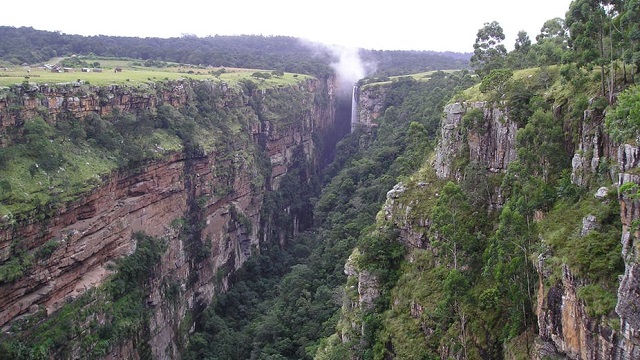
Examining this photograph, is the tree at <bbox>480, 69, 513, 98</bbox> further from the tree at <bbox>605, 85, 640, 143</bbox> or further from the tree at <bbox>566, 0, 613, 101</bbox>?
the tree at <bbox>605, 85, 640, 143</bbox>

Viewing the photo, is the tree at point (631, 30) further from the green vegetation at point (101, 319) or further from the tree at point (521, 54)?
the green vegetation at point (101, 319)

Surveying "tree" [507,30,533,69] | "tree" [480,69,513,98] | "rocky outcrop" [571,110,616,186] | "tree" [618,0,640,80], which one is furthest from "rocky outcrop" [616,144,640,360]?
"tree" [507,30,533,69]

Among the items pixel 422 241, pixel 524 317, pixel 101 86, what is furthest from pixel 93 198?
pixel 524 317

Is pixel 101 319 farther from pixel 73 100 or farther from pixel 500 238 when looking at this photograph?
pixel 500 238

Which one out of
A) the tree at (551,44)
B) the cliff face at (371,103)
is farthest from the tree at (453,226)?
the cliff face at (371,103)

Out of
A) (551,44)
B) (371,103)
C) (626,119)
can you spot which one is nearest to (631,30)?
(626,119)

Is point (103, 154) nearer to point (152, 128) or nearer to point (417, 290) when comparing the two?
point (152, 128)
